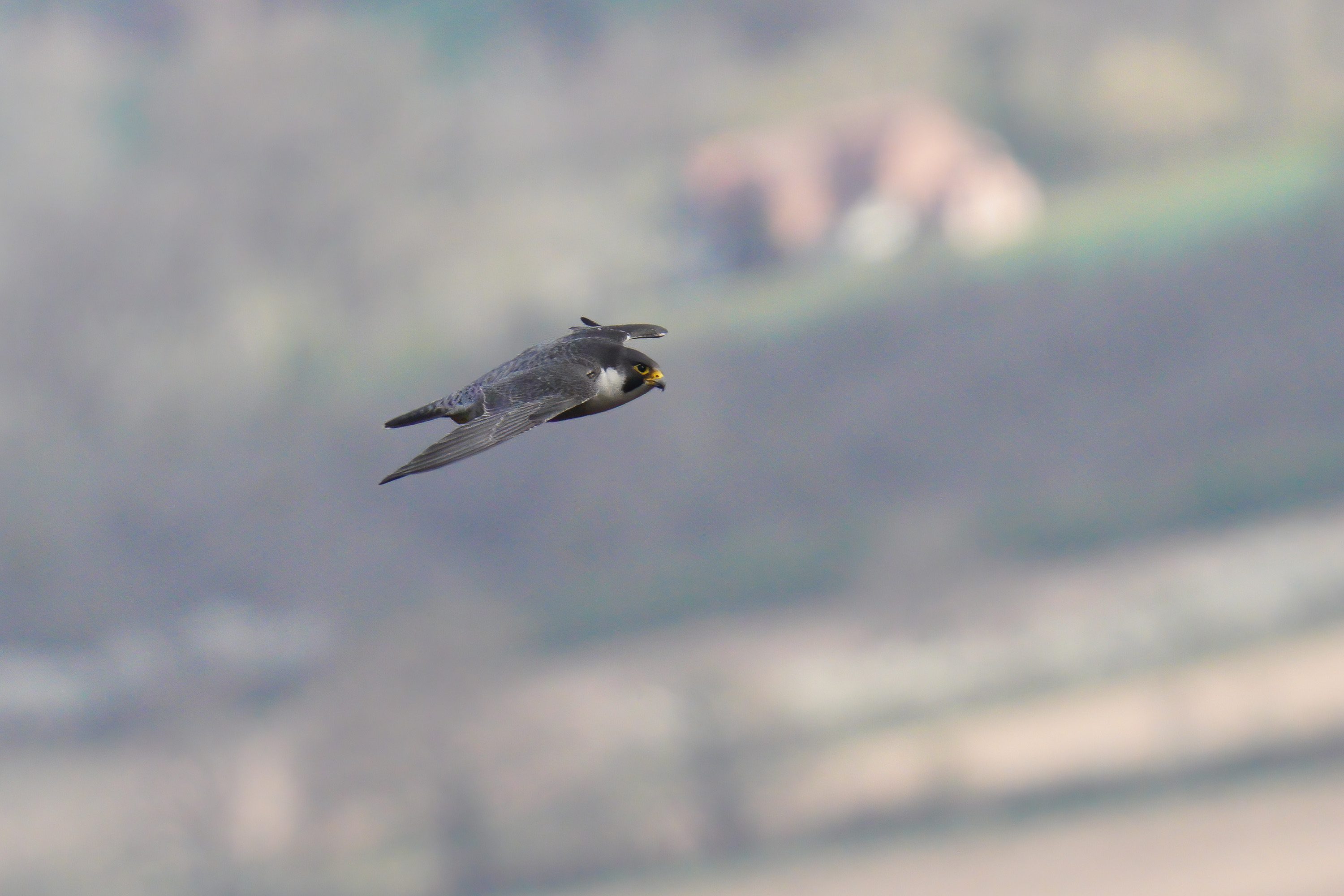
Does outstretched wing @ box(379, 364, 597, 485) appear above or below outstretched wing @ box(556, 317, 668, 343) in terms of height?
below

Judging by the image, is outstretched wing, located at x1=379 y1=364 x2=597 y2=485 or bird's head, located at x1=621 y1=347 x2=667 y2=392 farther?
bird's head, located at x1=621 y1=347 x2=667 y2=392

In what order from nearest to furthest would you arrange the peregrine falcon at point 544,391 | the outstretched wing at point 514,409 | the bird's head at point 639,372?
the outstretched wing at point 514,409 → the peregrine falcon at point 544,391 → the bird's head at point 639,372

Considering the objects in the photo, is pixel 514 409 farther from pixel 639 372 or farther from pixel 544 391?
pixel 639 372

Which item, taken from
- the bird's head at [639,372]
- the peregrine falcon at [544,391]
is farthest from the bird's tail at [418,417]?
the bird's head at [639,372]

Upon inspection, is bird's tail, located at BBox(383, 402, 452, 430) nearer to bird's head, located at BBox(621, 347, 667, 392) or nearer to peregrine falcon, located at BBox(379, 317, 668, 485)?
peregrine falcon, located at BBox(379, 317, 668, 485)

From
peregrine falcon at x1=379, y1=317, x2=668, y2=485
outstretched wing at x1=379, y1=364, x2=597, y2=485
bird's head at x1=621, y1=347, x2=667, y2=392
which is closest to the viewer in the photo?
outstretched wing at x1=379, y1=364, x2=597, y2=485

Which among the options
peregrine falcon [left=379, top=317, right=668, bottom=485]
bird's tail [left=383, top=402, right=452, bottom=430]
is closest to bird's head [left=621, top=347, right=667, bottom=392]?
peregrine falcon [left=379, top=317, right=668, bottom=485]

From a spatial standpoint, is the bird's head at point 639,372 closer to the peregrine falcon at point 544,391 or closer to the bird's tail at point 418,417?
the peregrine falcon at point 544,391
